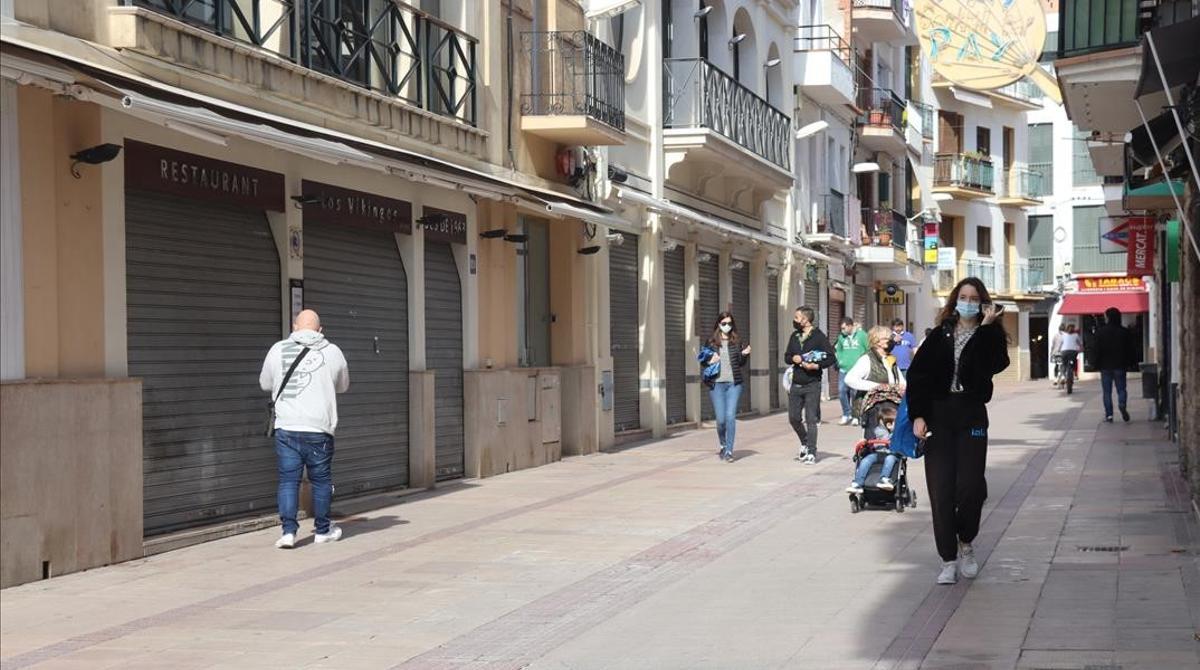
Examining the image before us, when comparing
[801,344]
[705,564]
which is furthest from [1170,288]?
[705,564]

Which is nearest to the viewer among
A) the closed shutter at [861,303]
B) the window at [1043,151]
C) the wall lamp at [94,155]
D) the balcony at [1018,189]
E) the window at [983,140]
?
the wall lamp at [94,155]

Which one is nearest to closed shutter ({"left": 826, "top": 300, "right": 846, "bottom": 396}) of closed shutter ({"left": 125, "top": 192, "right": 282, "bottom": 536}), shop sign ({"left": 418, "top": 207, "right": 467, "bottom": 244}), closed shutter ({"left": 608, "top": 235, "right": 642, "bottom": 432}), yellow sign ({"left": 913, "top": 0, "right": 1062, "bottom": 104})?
closed shutter ({"left": 608, "top": 235, "right": 642, "bottom": 432})

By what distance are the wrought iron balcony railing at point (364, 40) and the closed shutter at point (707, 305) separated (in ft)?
35.2

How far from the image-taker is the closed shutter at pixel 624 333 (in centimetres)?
2372

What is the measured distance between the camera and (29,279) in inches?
413

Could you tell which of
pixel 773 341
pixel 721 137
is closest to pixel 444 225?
pixel 721 137

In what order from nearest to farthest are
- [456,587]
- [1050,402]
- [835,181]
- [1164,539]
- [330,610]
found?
[330,610] < [456,587] < [1164,539] < [1050,402] < [835,181]

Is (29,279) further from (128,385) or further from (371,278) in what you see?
(371,278)

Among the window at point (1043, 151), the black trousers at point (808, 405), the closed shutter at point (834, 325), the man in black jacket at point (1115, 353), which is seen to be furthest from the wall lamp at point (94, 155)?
the window at point (1043, 151)

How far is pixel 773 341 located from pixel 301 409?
22431 mm

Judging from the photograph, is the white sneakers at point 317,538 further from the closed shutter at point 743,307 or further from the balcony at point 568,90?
the closed shutter at point 743,307

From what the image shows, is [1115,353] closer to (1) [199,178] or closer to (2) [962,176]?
(1) [199,178]

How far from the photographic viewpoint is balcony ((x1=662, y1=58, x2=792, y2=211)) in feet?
84.5

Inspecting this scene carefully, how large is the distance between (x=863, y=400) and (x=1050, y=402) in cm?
2316
